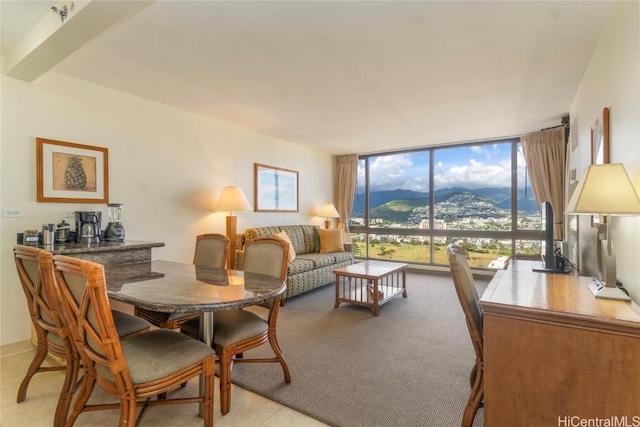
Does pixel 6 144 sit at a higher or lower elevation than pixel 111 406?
higher

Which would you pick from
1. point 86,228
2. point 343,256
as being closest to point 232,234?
point 86,228

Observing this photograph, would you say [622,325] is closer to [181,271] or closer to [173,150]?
[181,271]

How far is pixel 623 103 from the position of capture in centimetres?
171

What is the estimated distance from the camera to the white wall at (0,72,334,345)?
2.63 meters

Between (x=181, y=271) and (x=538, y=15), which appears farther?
(x=181, y=271)

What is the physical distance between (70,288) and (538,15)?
3093 mm

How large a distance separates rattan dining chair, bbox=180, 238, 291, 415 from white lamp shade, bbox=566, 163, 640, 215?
1.73m

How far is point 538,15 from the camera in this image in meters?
2.01

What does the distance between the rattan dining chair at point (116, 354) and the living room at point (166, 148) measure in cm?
182

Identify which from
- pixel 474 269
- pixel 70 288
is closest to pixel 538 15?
pixel 70 288

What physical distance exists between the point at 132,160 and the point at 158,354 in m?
2.58

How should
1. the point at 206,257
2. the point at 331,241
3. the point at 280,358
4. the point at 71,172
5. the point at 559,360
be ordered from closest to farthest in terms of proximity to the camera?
the point at 559,360
the point at 280,358
the point at 206,257
the point at 71,172
the point at 331,241

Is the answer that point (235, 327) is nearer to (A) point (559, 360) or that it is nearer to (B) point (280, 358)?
(B) point (280, 358)

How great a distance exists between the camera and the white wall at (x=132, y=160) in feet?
8.63
